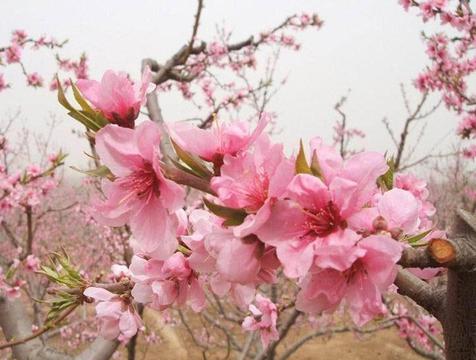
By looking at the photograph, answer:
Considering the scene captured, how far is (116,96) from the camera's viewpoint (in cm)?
84

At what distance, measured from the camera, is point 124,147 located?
0.80 meters

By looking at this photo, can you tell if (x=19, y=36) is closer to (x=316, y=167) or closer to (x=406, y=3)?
(x=406, y=3)

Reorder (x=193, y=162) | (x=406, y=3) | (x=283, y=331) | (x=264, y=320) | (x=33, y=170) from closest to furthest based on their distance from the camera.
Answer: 1. (x=193, y=162)
2. (x=264, y=320)
3. (x=283, y=331)
4. (x=406, y=3)
5. (x=33, y=170)

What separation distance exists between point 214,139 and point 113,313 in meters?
0.72

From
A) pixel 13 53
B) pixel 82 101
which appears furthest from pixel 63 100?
pixel 13 53

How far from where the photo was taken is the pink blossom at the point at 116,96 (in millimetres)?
837

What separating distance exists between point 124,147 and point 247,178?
0.26m

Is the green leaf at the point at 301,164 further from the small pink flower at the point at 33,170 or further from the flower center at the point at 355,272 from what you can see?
the small pink flower at the point at 33,170

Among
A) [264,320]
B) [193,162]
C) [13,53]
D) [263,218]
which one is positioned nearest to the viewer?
[263,218]

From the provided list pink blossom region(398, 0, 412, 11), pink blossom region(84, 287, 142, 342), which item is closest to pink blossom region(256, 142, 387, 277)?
pink blossom region(84, 287, 142, 342)

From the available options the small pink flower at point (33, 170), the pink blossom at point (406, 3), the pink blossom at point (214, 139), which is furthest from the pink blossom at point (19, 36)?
the pink blossom at point (214, 139)

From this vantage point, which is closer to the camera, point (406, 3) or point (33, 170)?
point (406, 3)

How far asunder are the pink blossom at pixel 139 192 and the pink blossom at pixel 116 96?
0.22 ft

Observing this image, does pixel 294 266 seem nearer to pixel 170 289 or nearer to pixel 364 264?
pixel 364 264
